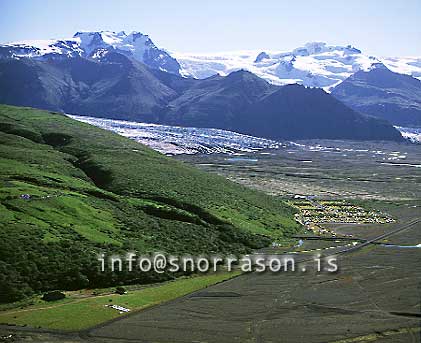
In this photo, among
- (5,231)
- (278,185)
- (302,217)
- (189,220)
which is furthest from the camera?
(278,185)

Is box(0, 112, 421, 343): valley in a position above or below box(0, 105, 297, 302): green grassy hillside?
below

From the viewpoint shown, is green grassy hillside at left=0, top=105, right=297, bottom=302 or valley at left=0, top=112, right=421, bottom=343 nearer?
valley at left=0, top=112, right=421, bottom=343

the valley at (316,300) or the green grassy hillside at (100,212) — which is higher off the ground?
the green grassy hillside at (100,212)

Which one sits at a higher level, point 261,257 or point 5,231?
point 5,231

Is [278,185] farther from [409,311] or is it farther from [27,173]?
[409,311]

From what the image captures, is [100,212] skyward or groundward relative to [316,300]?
skyward

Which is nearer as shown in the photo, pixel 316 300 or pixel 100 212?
pixel 316 300

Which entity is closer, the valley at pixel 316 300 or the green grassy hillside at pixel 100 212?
the valley at pixel 316 300

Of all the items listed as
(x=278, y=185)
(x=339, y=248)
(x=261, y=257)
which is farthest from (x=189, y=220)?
(x=278, y=185)
